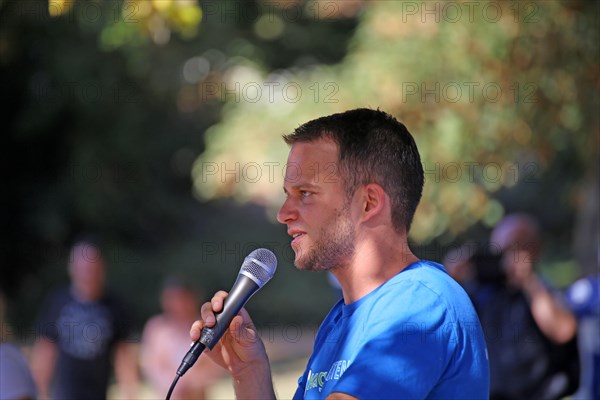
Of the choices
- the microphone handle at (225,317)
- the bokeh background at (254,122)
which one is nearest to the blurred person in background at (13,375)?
the bokeh background at (254,122)

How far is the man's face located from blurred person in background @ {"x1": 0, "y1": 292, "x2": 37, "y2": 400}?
7.32 ft

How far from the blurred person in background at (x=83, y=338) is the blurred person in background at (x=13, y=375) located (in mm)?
3447

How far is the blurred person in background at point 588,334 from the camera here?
5.83 metres

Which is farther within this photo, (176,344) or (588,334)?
(176,344)

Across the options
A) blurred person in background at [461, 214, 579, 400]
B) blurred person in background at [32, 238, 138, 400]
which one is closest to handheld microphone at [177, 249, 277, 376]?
blurred person in background at [461, 214, 579, 400]

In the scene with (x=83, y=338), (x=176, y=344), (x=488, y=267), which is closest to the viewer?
(x=488, y=267)

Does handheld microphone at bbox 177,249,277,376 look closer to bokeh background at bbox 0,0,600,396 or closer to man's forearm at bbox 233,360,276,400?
man's forearm at bbox 233,360,276,400

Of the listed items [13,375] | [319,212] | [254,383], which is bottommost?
[13,375]

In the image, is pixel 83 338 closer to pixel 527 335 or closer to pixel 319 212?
pixel 527 335

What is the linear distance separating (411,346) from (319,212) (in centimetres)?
45

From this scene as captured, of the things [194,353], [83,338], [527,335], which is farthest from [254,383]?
[83,338]

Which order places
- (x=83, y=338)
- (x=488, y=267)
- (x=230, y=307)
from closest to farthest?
1. (x=230, y=307)
2. (x=488, y=267)
3. (x=83, y=338)

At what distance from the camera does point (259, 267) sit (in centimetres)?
251

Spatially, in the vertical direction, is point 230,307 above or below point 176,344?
above
